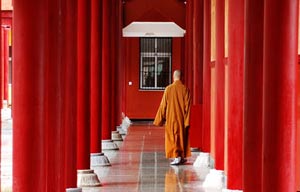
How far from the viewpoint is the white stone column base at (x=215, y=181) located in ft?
30.6

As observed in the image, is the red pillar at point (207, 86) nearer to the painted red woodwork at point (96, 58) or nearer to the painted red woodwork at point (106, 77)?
the painted red woodwork at point (96, 58)

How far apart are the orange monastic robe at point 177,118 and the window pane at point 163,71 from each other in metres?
13.6

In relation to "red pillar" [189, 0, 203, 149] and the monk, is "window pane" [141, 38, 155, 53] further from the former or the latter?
the monk

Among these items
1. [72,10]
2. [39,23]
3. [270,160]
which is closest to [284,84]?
[270,160]

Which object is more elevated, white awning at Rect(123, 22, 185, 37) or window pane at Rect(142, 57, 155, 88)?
white awning at Rect(123, 22, 185, 37)

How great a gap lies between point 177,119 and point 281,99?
23.9 ft

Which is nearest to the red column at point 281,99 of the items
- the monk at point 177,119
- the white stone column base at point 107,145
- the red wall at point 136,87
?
the monk at point 177,119

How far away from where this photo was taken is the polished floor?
31.3ft

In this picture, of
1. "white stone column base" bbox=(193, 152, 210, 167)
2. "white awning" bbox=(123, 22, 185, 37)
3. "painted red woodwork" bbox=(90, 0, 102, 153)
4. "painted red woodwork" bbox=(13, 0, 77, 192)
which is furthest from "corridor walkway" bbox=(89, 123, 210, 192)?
"white awning" bbox=(123, 22, 185, 37)

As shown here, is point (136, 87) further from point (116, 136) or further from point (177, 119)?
point (177, 119)

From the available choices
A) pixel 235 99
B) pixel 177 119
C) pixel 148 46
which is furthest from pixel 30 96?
pixel 148 46

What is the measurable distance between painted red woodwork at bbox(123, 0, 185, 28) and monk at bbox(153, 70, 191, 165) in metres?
10.7

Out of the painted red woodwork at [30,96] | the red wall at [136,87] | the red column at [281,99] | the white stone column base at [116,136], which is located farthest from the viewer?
the red wall at [136,87]

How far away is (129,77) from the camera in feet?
85.0
